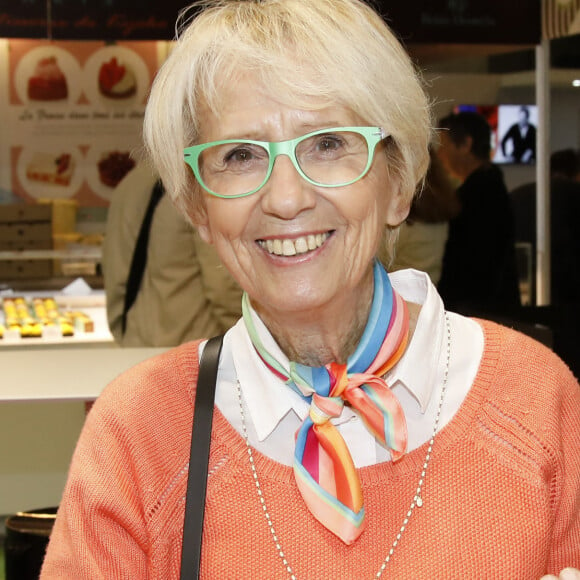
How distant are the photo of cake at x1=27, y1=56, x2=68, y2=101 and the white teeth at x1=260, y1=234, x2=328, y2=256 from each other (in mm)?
4820

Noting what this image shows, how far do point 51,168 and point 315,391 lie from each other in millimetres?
4888

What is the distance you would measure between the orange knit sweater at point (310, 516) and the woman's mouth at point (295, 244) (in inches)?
11.9

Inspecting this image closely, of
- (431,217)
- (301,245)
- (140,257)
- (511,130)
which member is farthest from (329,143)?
(511,130)

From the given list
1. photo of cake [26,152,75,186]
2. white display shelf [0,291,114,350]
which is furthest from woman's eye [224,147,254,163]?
photo of cake [26,152,75,186]

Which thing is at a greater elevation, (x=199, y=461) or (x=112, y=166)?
(x=112, y=166)

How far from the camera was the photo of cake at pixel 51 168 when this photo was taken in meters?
6.12

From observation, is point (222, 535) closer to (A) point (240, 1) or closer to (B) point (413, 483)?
(B) point (413, 483)

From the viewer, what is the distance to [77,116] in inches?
241

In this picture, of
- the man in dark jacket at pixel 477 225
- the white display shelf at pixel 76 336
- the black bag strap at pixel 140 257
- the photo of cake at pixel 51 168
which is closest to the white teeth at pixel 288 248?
the black bag strap at pixel 140 257

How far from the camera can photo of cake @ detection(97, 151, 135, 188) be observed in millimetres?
6195

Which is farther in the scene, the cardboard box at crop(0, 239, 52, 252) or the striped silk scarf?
the cardboard box at crop(0, 239, 52, 252)

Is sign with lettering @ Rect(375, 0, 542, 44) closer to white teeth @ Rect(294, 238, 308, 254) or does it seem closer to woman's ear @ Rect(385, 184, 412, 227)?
woman's ear @ Rect(385, 184, 412, 227)

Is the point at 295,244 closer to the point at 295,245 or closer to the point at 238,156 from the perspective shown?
the point at 295,245

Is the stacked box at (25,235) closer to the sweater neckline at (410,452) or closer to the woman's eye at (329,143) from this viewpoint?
the sweater neckline at (410,452)
